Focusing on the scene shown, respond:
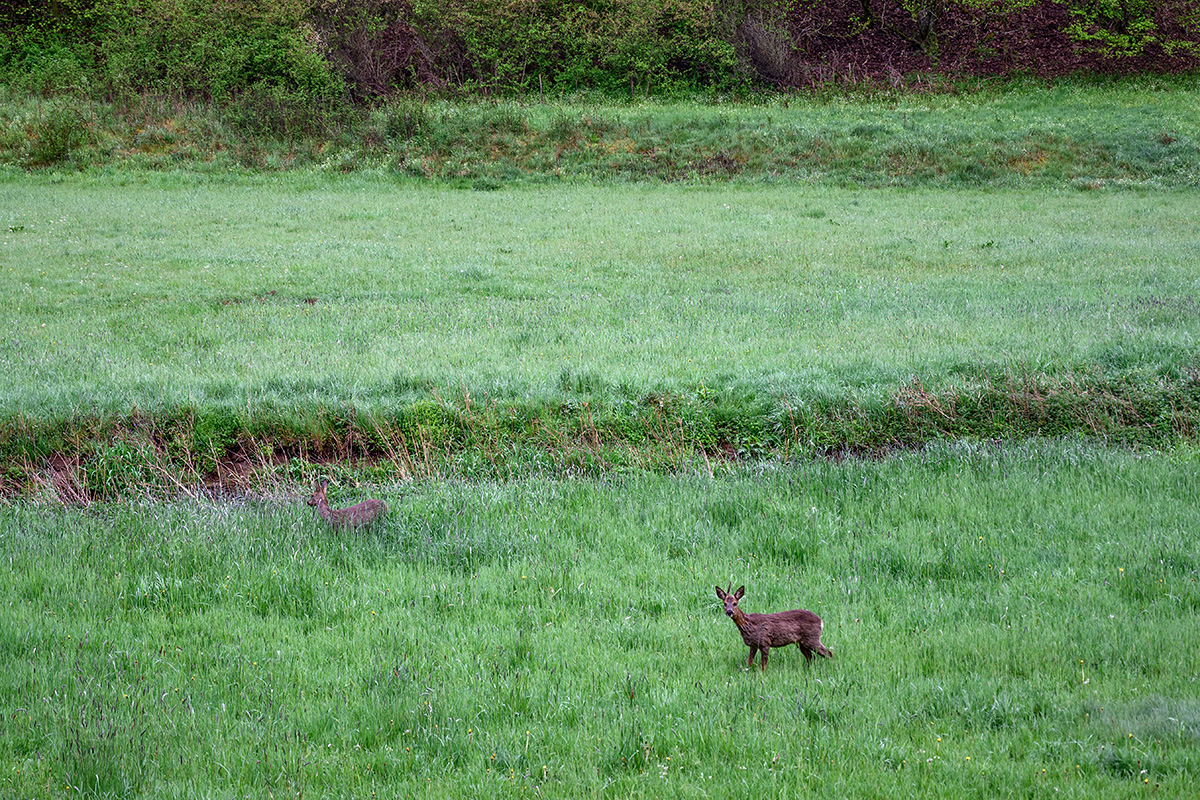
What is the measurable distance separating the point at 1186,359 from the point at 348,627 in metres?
10.7

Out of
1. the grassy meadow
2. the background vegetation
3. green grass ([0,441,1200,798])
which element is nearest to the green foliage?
the background vegetation

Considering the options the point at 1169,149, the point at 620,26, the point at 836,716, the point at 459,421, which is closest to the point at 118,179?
the point at 620,26

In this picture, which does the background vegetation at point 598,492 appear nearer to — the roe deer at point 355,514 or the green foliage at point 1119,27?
the roe deer at point 355,514

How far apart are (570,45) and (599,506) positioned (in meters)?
39.3

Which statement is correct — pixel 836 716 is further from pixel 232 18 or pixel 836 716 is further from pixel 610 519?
pixel 232 18

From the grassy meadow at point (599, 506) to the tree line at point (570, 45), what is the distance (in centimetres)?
2000

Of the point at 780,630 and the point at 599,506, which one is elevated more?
the point at 780,630

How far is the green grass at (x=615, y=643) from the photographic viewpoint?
4391 mm

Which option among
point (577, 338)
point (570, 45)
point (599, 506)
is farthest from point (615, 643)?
point (570, 45)

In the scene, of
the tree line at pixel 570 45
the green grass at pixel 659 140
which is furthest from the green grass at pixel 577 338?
the tree line at pixel 570 45

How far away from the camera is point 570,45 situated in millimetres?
43344

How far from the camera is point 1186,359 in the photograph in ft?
37.4

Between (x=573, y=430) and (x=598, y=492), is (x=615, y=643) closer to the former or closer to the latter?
(x=598, y=492)

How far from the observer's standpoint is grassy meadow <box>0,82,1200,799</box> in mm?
4590
